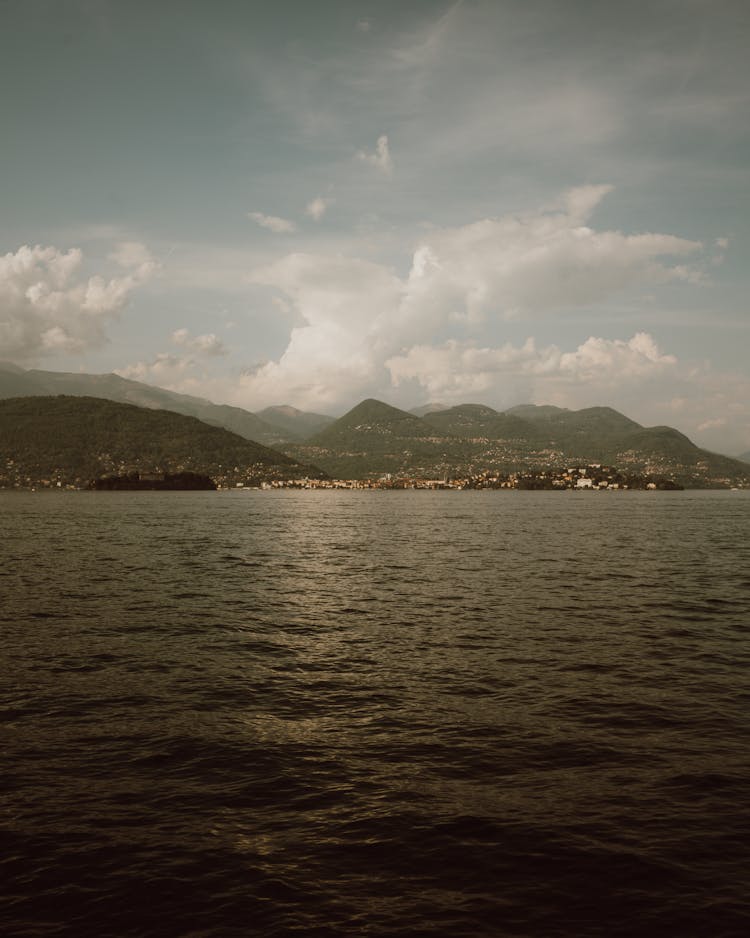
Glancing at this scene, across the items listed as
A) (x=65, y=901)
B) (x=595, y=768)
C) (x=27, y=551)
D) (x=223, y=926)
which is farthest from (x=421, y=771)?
(x=27, y=551)

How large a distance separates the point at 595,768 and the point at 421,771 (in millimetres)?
4247

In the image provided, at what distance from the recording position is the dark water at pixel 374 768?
1104cm

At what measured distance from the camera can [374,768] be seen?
16109 millimetres

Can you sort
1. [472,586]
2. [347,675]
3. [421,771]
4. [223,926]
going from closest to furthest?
[223,926] < [421,771] < [347,675] < [472,586]

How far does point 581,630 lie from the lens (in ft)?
104

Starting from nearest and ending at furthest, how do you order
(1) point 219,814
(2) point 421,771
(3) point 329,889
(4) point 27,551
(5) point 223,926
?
(5) point 223,926, (3) point 329,889, (1) point 219,814, (2) point 421,771, (4) point 27,551

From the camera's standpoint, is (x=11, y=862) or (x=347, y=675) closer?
(x=11, y=862)

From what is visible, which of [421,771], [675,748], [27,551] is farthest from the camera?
[27,551]

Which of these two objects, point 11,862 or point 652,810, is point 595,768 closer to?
point 652,810

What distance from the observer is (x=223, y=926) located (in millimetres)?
10375

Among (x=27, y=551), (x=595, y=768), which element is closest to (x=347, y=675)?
(x=595, y=768)

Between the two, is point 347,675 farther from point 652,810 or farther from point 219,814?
point 652,810

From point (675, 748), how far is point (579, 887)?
7.32 meters

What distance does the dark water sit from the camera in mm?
11039
